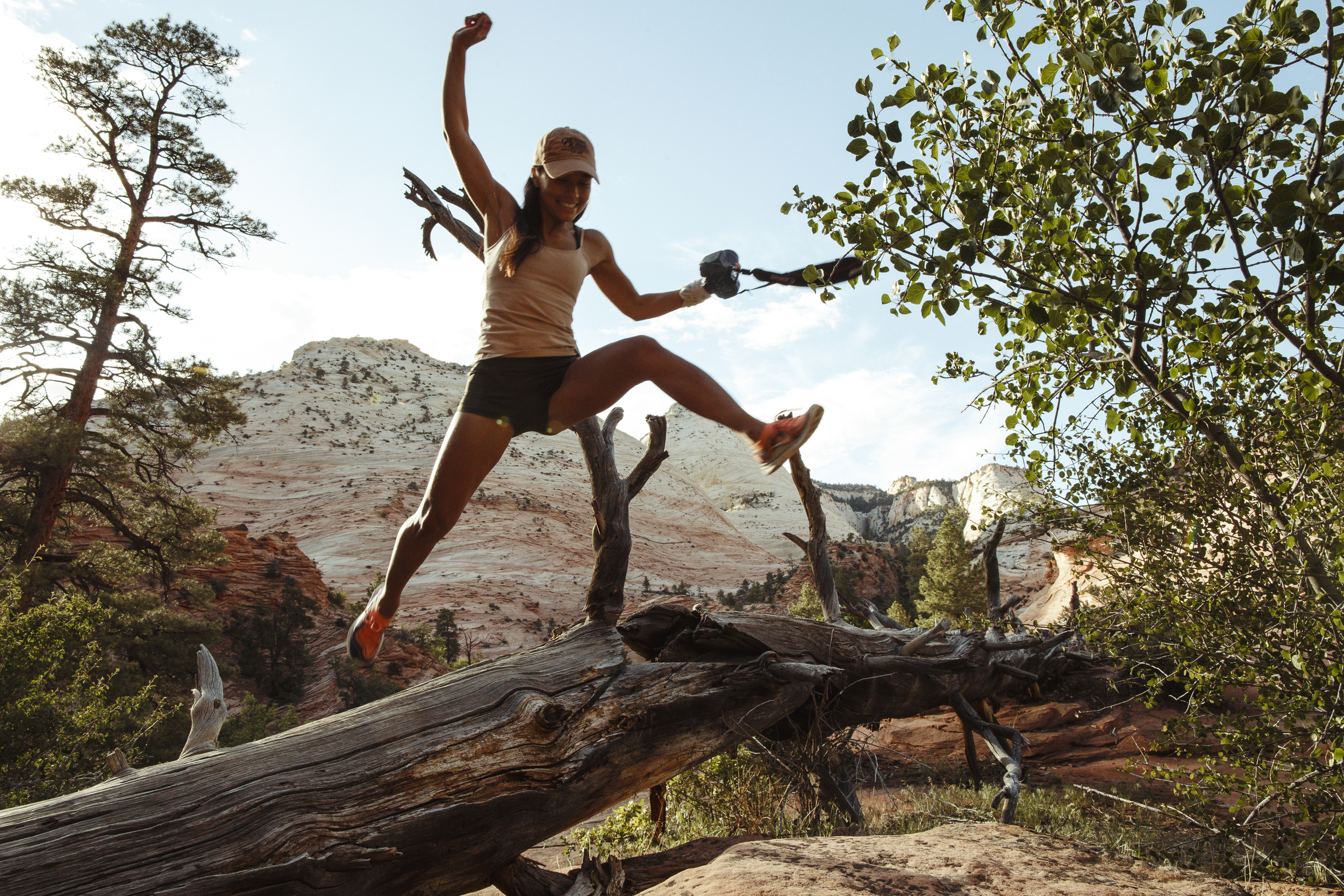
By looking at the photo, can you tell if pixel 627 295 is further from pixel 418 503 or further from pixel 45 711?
pixel 418 503

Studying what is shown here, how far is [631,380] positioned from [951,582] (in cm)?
2314

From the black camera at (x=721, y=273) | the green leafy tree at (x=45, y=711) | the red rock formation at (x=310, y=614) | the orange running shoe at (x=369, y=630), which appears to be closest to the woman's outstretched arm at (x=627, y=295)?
the black camera at (x=721, y=273)

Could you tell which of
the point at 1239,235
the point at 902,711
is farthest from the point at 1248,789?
the point at 1239,235

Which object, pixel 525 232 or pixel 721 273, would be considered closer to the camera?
pixel 525 232

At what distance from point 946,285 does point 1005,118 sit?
941 mm

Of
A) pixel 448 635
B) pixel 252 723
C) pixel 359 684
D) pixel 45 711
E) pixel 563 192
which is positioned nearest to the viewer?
pixel 563 192

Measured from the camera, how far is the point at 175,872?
8.66 feet

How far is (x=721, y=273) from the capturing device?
3.15m

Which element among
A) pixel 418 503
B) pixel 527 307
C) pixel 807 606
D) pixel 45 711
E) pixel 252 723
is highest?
pixel 418 503

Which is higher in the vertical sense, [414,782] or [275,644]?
[414,782]

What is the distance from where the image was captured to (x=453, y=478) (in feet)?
9.17

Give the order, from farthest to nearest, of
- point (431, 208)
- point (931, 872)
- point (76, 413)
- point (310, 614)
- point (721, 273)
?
point (310, 614) → point (76, 413) → point (431, 208) → point (931, 872) → point (721, 273)

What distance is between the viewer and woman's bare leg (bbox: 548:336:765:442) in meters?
2.72

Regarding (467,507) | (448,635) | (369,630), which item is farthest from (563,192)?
(467,507)
